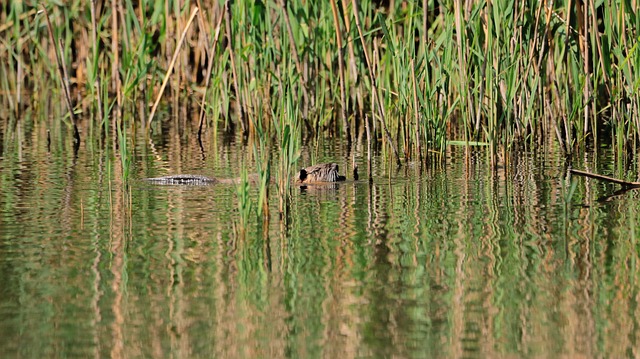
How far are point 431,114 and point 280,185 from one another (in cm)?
179

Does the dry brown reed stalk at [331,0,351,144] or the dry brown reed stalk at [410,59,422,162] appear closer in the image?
the dry brown reed stalk at [410,59,422,162]

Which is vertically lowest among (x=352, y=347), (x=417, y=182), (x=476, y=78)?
(x=352, y=347)

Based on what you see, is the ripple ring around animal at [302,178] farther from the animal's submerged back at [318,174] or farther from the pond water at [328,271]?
the pond water at [328,271]

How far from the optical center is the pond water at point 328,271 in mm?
3338

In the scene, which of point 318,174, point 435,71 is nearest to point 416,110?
point 435,71

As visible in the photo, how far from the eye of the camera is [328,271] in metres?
4.16

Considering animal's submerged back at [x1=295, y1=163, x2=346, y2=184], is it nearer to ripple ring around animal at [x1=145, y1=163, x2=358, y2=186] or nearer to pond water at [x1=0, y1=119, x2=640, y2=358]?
ripple ring around animal at [x1=145, y1=163, x2=358, y2=186]

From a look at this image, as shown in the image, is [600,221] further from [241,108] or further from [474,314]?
[241,108]

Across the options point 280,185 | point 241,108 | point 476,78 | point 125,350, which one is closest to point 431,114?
point 476,78

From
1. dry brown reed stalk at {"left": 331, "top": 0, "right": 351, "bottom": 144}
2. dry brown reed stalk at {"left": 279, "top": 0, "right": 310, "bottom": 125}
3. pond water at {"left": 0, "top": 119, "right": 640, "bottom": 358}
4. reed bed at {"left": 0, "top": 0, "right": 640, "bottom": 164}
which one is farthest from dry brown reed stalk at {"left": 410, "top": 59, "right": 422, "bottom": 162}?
dry brown reed stalk at {"left": 279, "top": 0, "right": 310, "bottom": 125}

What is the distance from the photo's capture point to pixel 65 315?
11.9 ft

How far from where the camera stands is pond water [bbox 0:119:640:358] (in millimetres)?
3338

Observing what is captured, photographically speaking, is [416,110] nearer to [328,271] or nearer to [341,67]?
[341,67]

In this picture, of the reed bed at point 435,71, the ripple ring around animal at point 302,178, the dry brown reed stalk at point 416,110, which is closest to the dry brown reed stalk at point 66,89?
the reed bed at point 435,71
